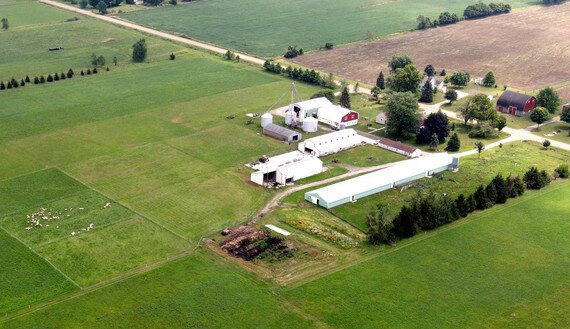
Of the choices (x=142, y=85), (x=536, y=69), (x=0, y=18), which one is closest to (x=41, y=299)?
(x=142, y=85)

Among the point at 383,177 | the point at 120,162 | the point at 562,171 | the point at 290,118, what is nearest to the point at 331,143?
the point at 290,118

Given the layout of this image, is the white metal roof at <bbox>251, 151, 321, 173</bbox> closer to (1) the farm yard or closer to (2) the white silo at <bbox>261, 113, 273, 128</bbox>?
(1) the farm yard

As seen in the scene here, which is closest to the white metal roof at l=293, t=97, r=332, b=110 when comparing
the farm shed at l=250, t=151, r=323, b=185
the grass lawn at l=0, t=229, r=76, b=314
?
the farm shed at l=250, t=151, r=323, b=185

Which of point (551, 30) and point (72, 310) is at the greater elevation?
point (551, 30)

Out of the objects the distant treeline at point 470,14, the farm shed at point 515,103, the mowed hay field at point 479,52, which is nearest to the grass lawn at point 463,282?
the farm shed at point 515,103

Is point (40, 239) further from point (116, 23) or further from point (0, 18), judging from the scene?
point (0, 18)

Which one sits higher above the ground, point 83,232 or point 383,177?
point 383,177

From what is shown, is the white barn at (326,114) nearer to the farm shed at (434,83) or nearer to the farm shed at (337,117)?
the farm shed at (337,117)

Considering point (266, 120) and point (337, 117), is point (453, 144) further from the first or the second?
point (266, 120)
